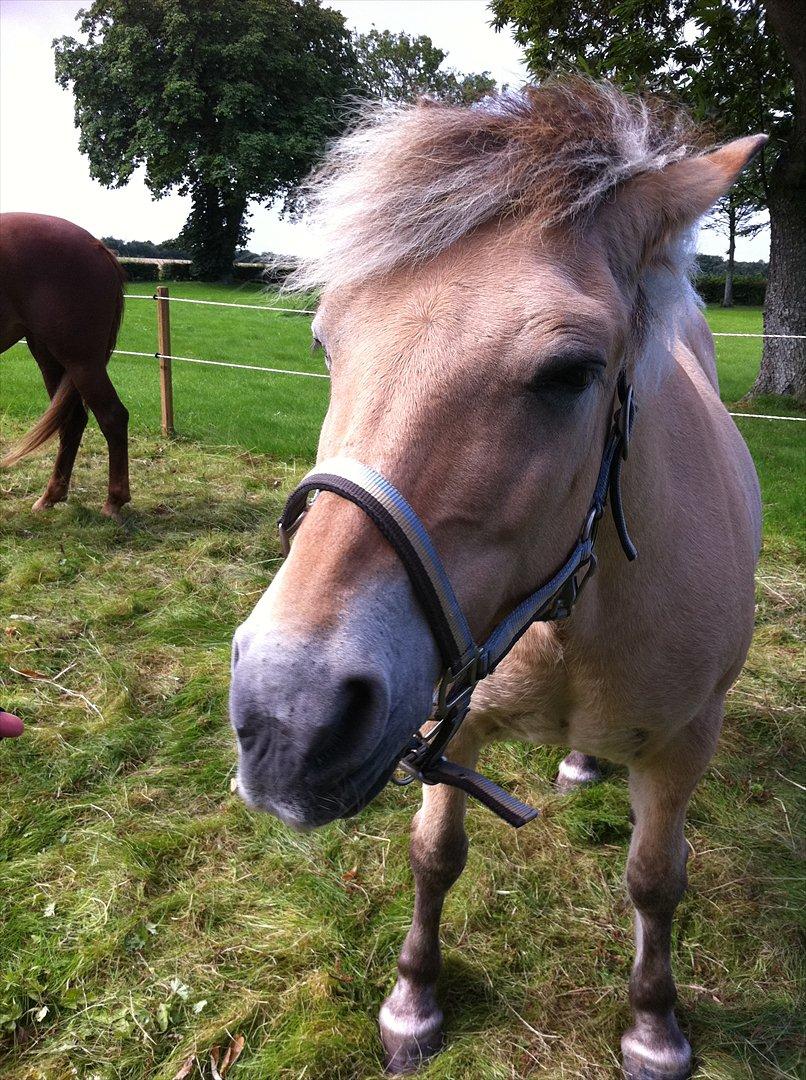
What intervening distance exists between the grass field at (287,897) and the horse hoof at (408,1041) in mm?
59

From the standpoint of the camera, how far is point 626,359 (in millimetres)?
1381

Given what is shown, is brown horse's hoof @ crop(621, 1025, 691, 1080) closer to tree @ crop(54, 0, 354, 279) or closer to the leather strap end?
the leather strap end

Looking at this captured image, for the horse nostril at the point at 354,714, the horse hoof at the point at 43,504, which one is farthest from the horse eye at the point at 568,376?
the horse hoof at the point at 43,504

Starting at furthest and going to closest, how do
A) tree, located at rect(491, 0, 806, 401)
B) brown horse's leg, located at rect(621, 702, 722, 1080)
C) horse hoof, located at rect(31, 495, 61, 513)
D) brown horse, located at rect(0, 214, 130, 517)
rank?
tree, located at rect(491, 0, 806, 401)
horse hoof, located at rect(31, 495, 61, 513)
brown horse, located at rect(0, 214, 130, 517)
brown horse's leg, located at rect(621, 702, 722, 1080)

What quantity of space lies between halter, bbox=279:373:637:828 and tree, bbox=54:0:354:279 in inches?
1256

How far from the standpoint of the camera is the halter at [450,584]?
3.41 ft

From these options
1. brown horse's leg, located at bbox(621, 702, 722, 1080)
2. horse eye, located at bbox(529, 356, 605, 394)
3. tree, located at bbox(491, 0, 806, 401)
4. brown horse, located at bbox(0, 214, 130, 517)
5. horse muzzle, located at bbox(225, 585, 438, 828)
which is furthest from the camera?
tree, located at bbox(491, 0, 806, 401)

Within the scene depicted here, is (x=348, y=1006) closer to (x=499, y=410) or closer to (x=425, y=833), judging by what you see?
(x=425, y=833)

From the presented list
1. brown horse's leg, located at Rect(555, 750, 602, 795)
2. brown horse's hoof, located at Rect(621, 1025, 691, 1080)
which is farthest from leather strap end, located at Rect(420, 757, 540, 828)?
brown horse's leg, located at Rect(555, 750, 602, 795)

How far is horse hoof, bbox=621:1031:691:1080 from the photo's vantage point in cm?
199

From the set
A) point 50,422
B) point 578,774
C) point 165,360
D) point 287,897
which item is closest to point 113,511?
point 50,422

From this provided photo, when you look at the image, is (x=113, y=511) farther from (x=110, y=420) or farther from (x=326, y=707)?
(x=326, y=707)

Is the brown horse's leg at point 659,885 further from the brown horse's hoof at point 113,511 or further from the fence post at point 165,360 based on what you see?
the fence post at point 165,360

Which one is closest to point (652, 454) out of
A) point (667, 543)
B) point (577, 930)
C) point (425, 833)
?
point (667, 543)
